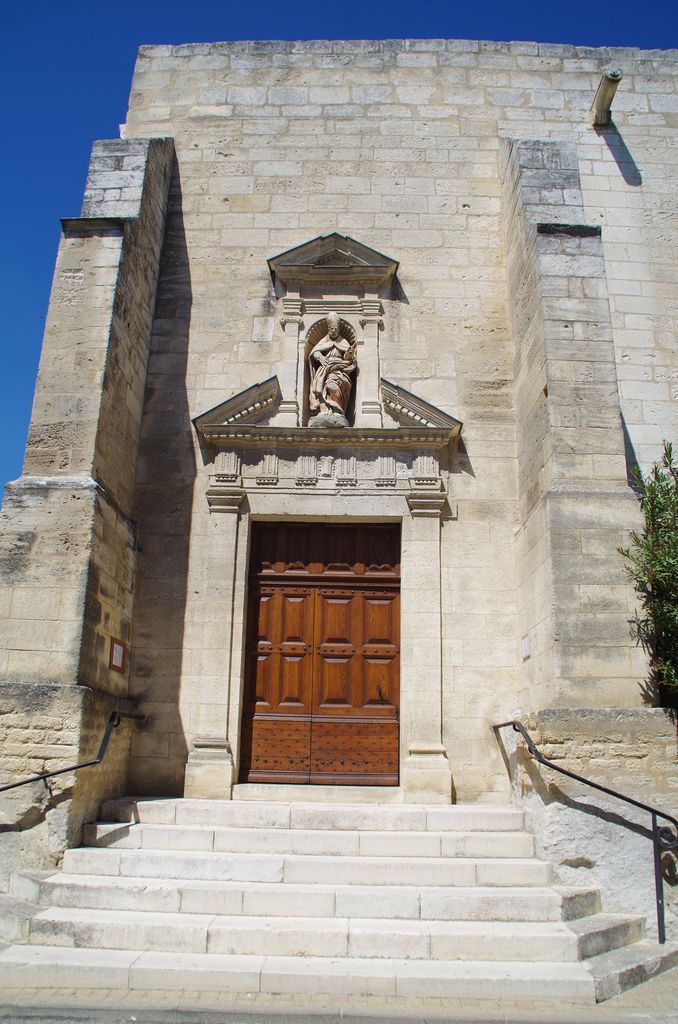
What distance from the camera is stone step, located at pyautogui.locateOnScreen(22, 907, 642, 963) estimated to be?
14.0 ft

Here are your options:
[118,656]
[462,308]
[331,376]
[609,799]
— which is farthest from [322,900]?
[462,308]

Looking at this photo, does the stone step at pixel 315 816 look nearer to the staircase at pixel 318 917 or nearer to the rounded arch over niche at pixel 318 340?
the staircase at pixel 318 917

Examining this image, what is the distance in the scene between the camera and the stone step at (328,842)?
5207 millimetres

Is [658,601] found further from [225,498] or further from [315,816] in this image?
[225,498]

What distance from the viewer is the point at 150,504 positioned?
23.1 ft

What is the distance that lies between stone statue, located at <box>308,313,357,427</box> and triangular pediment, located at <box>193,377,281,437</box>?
432 millimetres

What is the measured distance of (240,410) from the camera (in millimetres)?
7074

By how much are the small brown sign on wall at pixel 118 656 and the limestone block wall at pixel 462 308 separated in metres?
0.20

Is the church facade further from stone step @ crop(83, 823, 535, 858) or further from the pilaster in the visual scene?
stone step @ crop(83, 823, 535, 858)

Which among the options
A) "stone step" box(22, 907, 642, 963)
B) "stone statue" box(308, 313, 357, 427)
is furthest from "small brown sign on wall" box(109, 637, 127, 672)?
"stone statue" box(308, 313, 357, 427)

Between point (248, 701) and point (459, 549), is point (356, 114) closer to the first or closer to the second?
point (459, 549)

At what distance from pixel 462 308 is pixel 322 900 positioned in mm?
5283

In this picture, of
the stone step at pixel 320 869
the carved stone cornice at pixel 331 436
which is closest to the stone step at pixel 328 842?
the stone step at pixel 320 869

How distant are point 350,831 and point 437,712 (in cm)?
127
